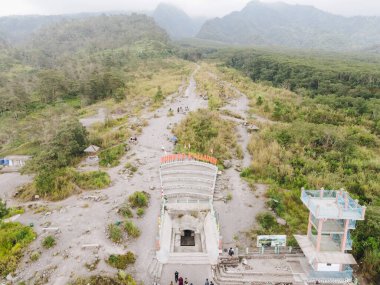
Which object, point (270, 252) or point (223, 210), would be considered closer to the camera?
point (270, 252)

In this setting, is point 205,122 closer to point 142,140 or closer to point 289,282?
point 142,140

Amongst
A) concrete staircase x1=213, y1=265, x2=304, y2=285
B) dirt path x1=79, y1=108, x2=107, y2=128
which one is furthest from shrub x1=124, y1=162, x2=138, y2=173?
dirt path x1=79, y1=108, x2=107, y2=128

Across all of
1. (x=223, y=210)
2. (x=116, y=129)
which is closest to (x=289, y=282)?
(x=223, y=210)

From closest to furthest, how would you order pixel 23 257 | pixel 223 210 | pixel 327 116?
pixel 23 257 < pixel 223 210 < pixel 327 116

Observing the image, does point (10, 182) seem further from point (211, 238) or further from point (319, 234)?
point (319, 234)

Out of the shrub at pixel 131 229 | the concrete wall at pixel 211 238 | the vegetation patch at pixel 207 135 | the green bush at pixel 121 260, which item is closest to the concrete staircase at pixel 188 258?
the concrete wall at pixel 211 238

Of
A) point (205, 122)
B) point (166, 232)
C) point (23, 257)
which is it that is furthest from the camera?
point (205, 122)
